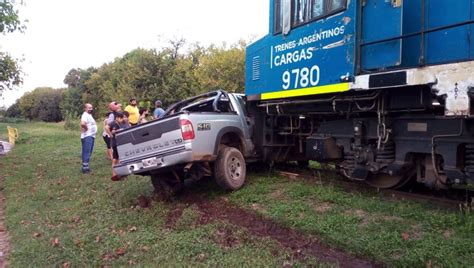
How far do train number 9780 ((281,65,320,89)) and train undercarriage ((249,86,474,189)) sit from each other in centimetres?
27

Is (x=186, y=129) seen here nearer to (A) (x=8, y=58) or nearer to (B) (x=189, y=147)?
(B) (x=189, y=147)

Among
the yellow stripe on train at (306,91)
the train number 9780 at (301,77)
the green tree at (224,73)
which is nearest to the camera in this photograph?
the yellow stripe on train at (306,91)

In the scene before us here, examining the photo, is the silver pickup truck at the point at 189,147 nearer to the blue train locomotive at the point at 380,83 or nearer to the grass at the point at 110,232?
the grass at the point at 110,232

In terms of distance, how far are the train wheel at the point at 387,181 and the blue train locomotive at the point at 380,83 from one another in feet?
0.05

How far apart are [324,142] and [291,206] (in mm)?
1325

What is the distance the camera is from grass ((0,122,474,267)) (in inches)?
194

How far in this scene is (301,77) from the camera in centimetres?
744

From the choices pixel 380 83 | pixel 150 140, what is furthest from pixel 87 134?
pixel 380 83

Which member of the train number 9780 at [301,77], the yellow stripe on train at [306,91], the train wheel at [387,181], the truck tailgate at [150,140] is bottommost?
the train wheel at [387,181]

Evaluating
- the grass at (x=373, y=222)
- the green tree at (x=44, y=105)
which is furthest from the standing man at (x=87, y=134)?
the green tree at (x=44, y=105)

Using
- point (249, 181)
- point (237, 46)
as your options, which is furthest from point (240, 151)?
point (237, 46)

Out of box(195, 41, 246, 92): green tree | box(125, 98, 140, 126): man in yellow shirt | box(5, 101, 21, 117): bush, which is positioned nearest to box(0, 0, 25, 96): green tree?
box(125, 98, 140, 126): man in yellow shirt

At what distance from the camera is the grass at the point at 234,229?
493cm

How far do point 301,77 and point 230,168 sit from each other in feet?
6.42
